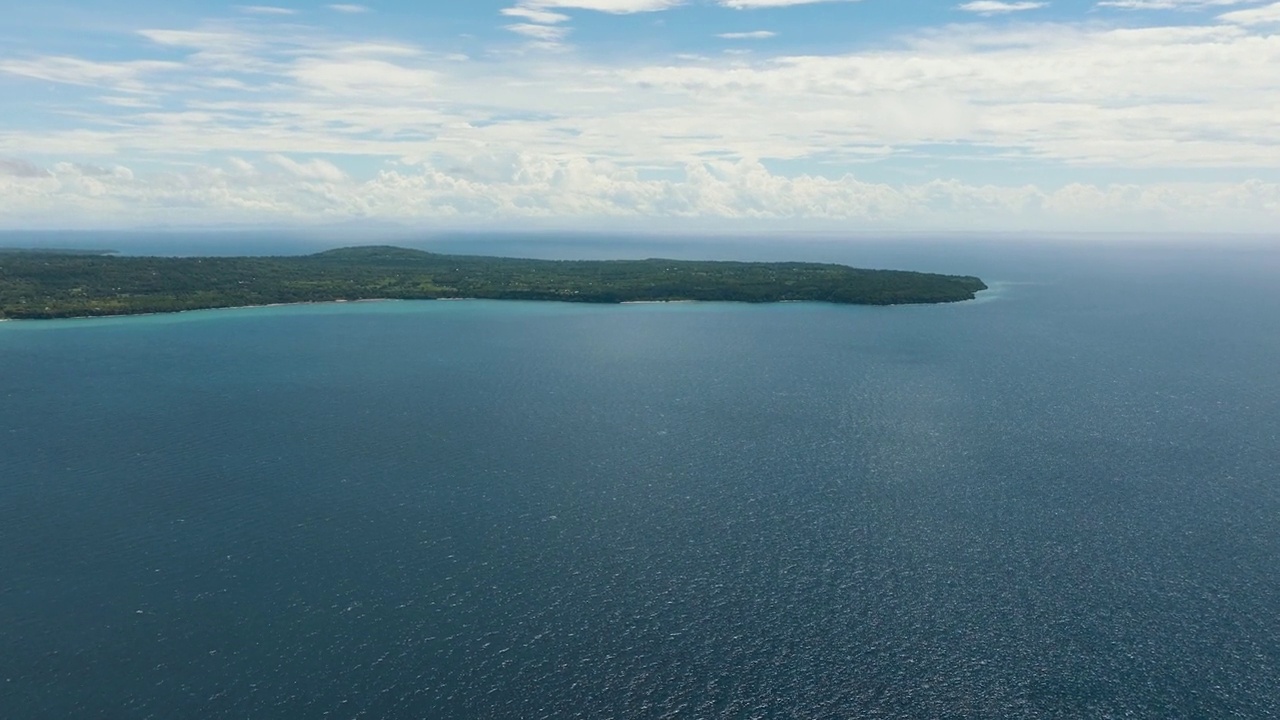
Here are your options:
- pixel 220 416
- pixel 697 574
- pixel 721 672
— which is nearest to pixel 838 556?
pixel 697 574

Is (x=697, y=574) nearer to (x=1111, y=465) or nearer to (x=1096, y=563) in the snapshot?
(x=1096, y=563)

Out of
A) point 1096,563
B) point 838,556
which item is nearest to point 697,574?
point 838,556

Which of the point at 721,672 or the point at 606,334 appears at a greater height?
the point at 606,334

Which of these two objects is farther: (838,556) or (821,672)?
(838,556)

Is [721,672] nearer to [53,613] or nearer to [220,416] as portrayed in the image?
[53,613]

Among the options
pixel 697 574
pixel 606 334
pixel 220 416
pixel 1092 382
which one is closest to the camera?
pixel 697 574

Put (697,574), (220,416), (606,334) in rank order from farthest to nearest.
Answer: (606,334) → (220,416) → (697,574)
